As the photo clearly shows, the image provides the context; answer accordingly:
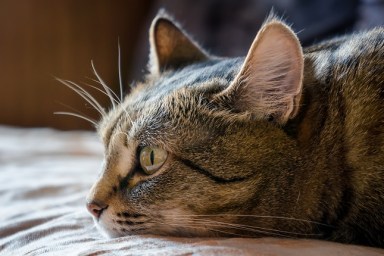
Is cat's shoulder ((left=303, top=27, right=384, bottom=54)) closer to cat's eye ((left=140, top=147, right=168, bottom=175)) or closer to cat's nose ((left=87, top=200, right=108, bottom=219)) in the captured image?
cat's eye ((left=140, top=147, right=168, bottom=175))

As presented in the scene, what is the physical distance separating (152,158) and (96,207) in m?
0.13

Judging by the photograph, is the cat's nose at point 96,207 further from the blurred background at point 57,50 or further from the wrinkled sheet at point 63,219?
the blurred background at point 57,50

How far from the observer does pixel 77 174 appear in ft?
4.81

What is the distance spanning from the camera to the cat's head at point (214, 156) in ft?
2.80

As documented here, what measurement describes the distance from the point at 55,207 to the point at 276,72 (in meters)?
0.57

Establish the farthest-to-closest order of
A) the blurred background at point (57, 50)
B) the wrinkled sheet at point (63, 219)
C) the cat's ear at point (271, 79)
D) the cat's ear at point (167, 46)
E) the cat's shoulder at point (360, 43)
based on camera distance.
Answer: the blurred background at point (57, 50)
the cat's ear at point (167, 46)
the cat's shoulder at point (360, 43)
the cat's ear at point (271, 79)
the wrinkled sheet at point (63, 219)

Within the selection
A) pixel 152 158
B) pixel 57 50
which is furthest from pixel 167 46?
pixel 57 50

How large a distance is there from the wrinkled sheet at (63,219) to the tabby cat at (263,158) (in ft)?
0.23

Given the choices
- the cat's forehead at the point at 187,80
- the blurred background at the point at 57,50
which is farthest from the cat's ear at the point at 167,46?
the blurred background at the point at 57,50

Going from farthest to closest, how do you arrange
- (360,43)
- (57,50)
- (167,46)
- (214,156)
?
(57,50)
(167,46)
(360,43)
(214,156)

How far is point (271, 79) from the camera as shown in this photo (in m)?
0.88

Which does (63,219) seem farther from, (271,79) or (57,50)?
(57,50)

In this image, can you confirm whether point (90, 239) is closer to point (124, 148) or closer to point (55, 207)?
point (124, 148)

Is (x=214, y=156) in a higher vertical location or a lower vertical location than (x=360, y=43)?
lower
